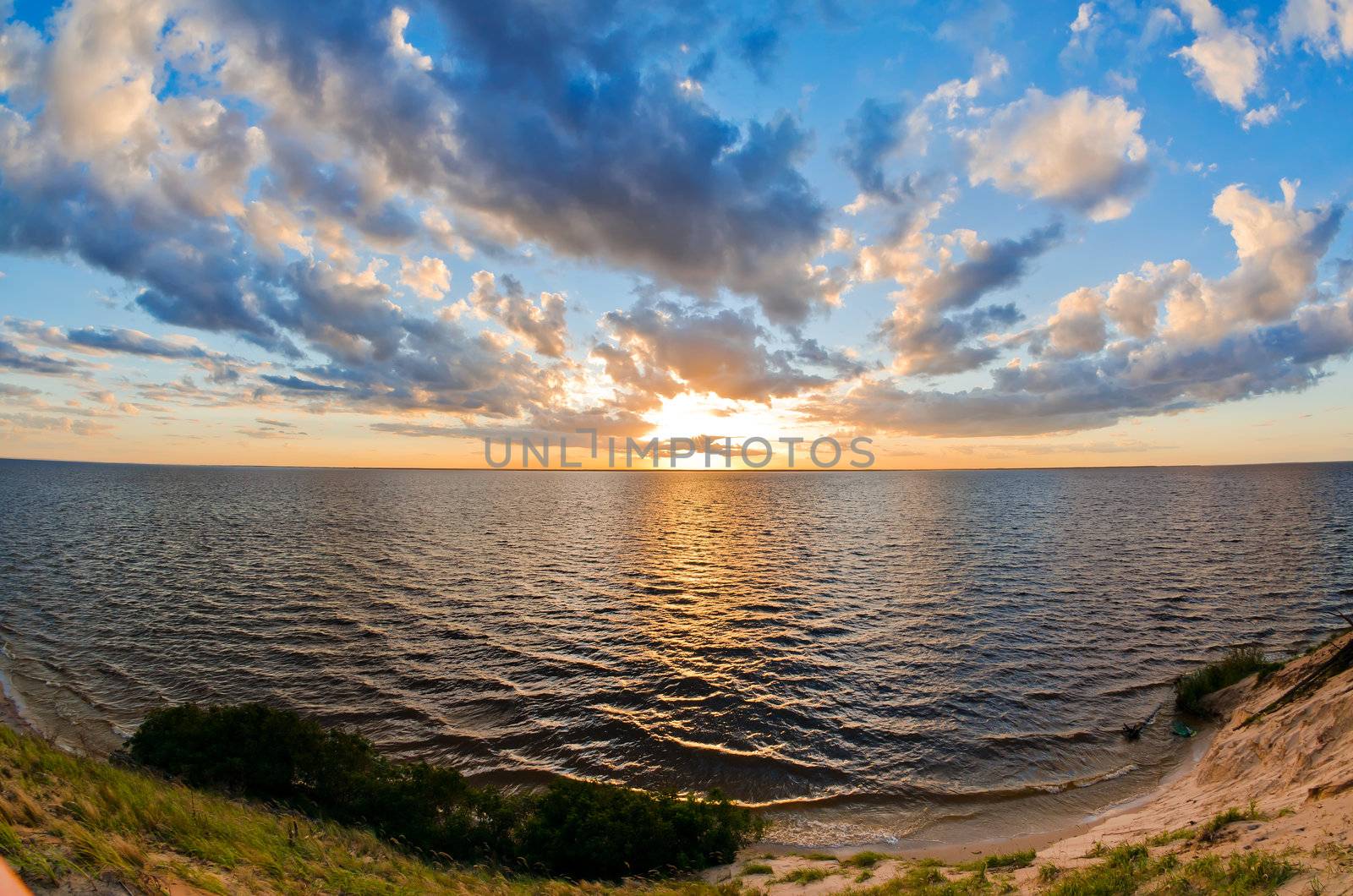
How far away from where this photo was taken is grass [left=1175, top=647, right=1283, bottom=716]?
25.5m

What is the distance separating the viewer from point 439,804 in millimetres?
17031

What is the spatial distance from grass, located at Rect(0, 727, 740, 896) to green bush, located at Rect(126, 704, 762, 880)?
1.30 meters

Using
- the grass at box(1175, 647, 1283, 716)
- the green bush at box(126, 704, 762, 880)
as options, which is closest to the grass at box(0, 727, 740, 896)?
the green bush at box(126, 704, 762, 880)

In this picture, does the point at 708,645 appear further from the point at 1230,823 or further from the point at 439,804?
the point at 1230,823

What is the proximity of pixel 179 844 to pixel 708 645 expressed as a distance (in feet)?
91.7

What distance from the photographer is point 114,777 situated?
539 inches

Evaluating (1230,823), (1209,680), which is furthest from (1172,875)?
(1209,680)

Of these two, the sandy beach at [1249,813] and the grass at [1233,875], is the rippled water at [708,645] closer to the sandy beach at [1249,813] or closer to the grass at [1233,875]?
the sandy beach at [1249,813]

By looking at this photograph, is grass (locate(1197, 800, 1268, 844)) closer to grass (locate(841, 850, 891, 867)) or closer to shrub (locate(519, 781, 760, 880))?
grass (locate(841, 850, 891, 867))

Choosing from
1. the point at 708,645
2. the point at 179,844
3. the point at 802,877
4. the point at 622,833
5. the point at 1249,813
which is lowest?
the point at 708,645

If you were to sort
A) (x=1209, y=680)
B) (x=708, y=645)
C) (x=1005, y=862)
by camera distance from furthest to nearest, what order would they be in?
1. (x=708, y=645)
2. (x=1209, y=680)
3. (x=1005, y=862)

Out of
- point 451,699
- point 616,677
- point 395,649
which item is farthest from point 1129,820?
point 395,649

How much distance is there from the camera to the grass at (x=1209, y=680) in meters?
25.5

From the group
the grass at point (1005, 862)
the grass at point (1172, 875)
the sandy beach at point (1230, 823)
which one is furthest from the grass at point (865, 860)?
the grass at point (1172, 875)
